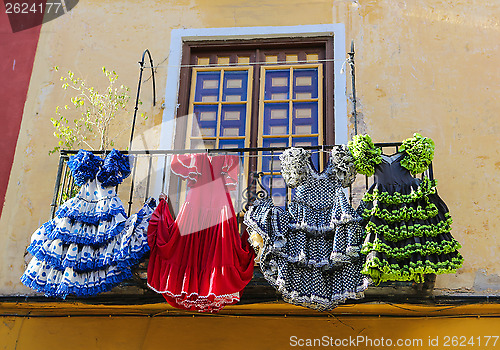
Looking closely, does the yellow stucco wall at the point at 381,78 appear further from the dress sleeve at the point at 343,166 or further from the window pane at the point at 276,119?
the dress sleeve at the point at 343,166

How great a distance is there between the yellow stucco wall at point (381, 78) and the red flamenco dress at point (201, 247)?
53.0 inches

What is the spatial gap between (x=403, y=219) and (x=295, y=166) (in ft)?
3.16

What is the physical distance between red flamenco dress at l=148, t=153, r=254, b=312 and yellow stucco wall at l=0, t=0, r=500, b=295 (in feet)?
4.42

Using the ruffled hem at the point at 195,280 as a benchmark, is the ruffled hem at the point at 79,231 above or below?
above

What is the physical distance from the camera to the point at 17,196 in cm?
671

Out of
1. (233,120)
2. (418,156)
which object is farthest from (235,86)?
(418,156)

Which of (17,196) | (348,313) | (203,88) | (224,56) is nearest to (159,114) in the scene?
(203,88)

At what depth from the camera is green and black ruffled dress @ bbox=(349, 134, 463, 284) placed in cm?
486

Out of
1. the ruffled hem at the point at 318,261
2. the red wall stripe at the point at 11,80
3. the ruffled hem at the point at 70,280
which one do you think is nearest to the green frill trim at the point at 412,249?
the ruffled hem at the point at 318,261

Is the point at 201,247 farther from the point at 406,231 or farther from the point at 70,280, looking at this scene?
the point at 406,231

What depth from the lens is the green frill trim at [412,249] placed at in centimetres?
488

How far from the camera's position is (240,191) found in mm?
6168

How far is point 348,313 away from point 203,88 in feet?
9.29

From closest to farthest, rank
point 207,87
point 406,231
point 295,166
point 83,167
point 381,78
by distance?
1. point 406,231
2. point 295,166
3. point 83,167
4. point 381,78
5. point 207,87
